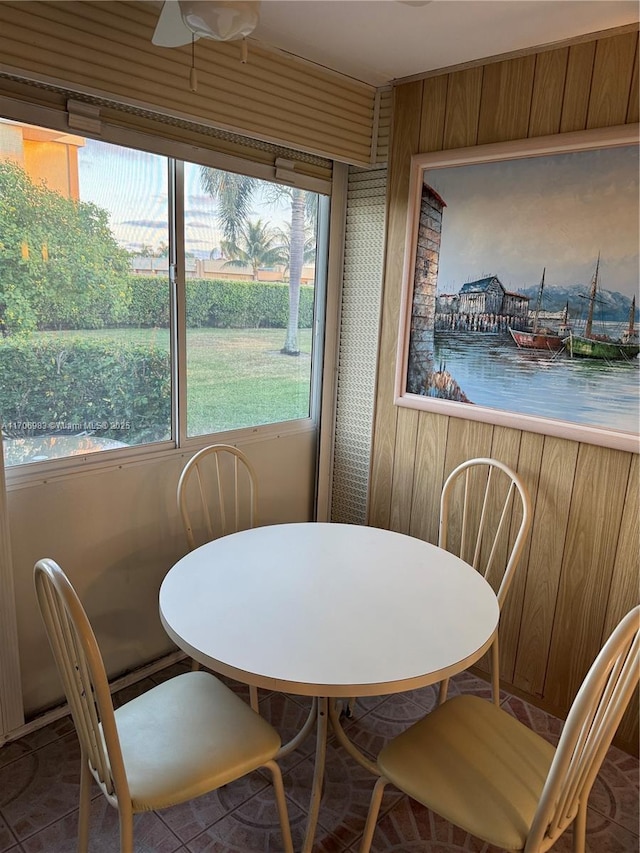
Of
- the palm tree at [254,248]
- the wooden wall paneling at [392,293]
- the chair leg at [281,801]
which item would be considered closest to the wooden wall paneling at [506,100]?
the wooden wall paneling at [392,293]

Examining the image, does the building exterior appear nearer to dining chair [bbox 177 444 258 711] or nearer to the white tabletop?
the white tabletop

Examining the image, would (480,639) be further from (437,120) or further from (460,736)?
(437,120)

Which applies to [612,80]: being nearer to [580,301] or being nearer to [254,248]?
[580,301]

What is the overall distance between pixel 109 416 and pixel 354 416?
3.72ft

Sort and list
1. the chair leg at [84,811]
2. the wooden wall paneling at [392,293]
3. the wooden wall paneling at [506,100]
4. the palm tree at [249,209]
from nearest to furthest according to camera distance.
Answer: the chair leg at [84,811] < the wooden wall paneling at [506,100] < the palm tree at [249,209] < the wooden wall paneling at [392,293]

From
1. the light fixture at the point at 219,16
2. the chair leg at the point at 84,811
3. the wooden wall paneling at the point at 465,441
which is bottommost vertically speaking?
the chair leg at the point at 84,811

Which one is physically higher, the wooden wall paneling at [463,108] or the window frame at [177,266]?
the wooden wall paneling at [463,108]

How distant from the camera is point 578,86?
1.94 metres

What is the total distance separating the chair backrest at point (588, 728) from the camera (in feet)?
3.57

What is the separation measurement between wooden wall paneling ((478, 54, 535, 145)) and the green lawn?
3.69 feet

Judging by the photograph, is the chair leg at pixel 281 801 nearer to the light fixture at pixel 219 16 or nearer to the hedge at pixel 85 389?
the hedge at pixel 85 389

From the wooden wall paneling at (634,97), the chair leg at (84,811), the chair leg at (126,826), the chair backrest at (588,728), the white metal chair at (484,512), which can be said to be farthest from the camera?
the white metal chair at (484,512)

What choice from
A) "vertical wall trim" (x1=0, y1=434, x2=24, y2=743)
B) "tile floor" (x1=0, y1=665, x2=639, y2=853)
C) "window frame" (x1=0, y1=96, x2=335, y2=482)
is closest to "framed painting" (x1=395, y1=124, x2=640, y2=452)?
"window frame" (x1=0, y1=96, x2=335, y2=482)

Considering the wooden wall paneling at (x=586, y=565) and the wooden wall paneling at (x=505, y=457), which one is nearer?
the wooden wall paneling at (x=586, y=565)
